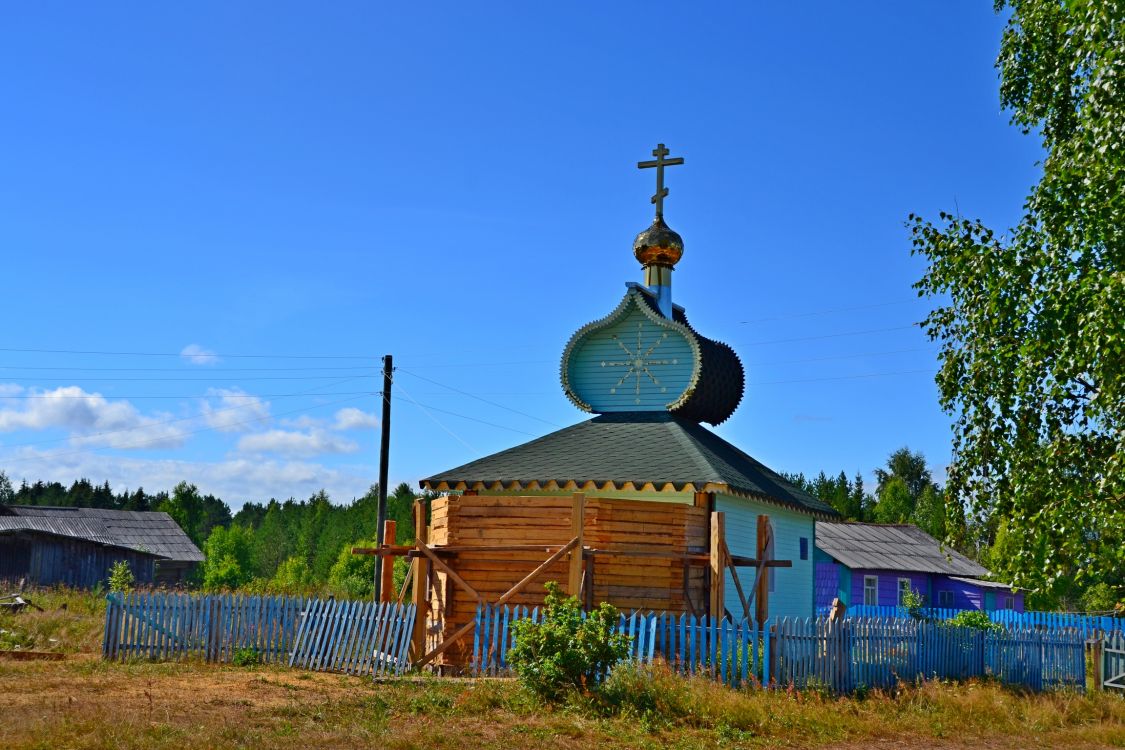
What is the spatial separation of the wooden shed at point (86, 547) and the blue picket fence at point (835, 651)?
88.9 feet

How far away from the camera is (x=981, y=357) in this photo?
14836mm

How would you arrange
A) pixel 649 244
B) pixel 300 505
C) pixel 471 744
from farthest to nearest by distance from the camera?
pixel 300 505 → pixel 649 244 → pixel 471 744

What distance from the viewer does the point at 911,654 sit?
17.8m

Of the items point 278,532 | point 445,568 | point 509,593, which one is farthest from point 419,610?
point 278,532

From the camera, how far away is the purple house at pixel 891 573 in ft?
136

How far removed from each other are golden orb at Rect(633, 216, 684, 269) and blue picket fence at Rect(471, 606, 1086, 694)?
9347 millimetres

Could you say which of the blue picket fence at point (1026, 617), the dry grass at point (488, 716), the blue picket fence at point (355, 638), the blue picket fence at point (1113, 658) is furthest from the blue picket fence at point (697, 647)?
the blue picket fence at point (1026, 617)

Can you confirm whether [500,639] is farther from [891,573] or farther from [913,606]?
[891,573]

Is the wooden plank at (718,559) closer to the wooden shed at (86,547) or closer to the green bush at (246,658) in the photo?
the green bush at (246,658)

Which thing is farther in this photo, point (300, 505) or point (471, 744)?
point (300, 505)

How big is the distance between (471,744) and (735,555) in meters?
9.73

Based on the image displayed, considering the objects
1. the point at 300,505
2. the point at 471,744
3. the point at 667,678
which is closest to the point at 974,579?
the point at 667,678

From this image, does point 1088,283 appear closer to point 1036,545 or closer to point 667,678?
point 1036,545

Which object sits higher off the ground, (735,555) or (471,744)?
(735,555)
